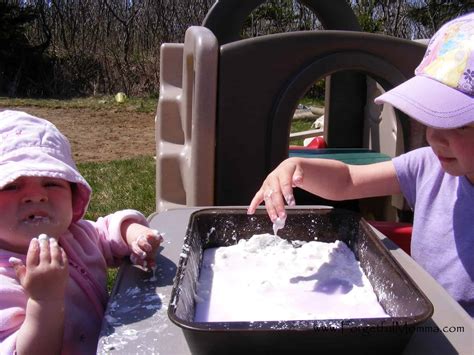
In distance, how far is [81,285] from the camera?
3.43 feet

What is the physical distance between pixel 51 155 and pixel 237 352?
558mm

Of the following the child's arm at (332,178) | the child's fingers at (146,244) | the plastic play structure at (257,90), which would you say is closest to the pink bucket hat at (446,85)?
the child's arm at (332,178)

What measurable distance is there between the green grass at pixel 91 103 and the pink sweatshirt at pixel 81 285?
550cm

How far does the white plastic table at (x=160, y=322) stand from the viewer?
0.75 metres

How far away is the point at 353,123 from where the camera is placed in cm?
283

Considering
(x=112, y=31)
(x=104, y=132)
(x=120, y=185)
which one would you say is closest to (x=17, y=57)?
(x=112, y=31)

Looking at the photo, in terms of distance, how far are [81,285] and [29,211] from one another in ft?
0.56

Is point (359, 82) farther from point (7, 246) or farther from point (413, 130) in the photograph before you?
point (7, 246)

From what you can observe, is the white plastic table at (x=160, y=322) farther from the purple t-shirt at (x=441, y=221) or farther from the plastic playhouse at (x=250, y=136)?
the purple t-shirt at (x=441, y=221)

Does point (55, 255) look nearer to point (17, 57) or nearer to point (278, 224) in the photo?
point (278, 224)

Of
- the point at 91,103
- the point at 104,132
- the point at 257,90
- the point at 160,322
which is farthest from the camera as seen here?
the point at 91,103

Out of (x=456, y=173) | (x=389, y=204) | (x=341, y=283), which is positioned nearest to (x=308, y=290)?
(x=341, y=283)

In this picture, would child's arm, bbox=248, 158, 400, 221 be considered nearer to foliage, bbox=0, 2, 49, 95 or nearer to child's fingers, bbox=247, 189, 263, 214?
child's fingers, bbox=247, 189, 263, 214

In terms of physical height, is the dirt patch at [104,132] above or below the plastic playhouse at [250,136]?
below
